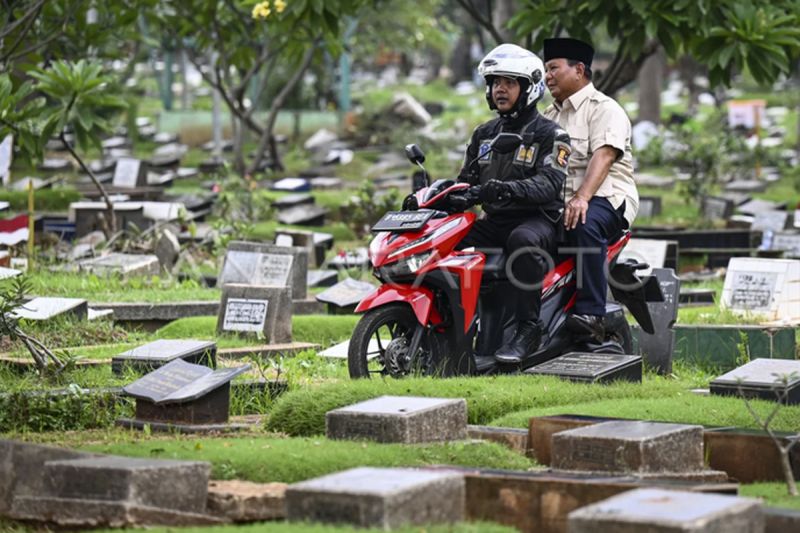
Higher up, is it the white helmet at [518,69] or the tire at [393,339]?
the white helmet at [518,69]

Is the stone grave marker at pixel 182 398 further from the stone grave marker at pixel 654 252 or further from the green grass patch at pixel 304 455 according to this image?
the stone grave marker at pixel 654 252

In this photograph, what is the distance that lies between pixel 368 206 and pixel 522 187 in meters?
11.4

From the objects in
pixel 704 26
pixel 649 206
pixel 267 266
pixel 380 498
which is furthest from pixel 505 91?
pixel 649 206

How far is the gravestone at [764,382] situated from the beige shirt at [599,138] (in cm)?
166

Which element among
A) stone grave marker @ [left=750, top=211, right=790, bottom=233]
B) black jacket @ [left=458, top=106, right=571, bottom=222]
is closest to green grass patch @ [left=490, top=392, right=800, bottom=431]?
black jacket @ [left=458, top=106, right=571, bottom=222]

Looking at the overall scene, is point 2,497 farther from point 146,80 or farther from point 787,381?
point 146,80

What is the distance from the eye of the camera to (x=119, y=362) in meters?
10.5

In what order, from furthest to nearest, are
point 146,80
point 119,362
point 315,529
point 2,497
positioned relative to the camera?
point 146,80, point 119,362, point 2,497, point 315,529

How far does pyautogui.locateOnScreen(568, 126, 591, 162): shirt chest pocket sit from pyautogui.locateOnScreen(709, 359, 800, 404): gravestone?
6.24 ft

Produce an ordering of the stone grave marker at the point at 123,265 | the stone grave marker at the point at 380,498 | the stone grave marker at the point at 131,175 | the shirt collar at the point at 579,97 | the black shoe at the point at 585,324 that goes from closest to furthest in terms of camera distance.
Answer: the stone grave marker at the point at 380,498 → the black shoe at the point at 585,324 → the shirt collar at the point at 579,97 → the stone grave marker at the point at 123,265 → the stone grave marker at the point at 131,175

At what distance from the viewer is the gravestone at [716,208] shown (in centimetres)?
2280

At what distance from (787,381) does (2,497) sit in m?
3.95

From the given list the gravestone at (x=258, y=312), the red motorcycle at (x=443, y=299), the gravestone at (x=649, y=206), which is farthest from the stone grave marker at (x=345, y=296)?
the gravestone at (x=649, y=206)

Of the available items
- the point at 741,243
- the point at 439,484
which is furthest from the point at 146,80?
the point at 439,484
